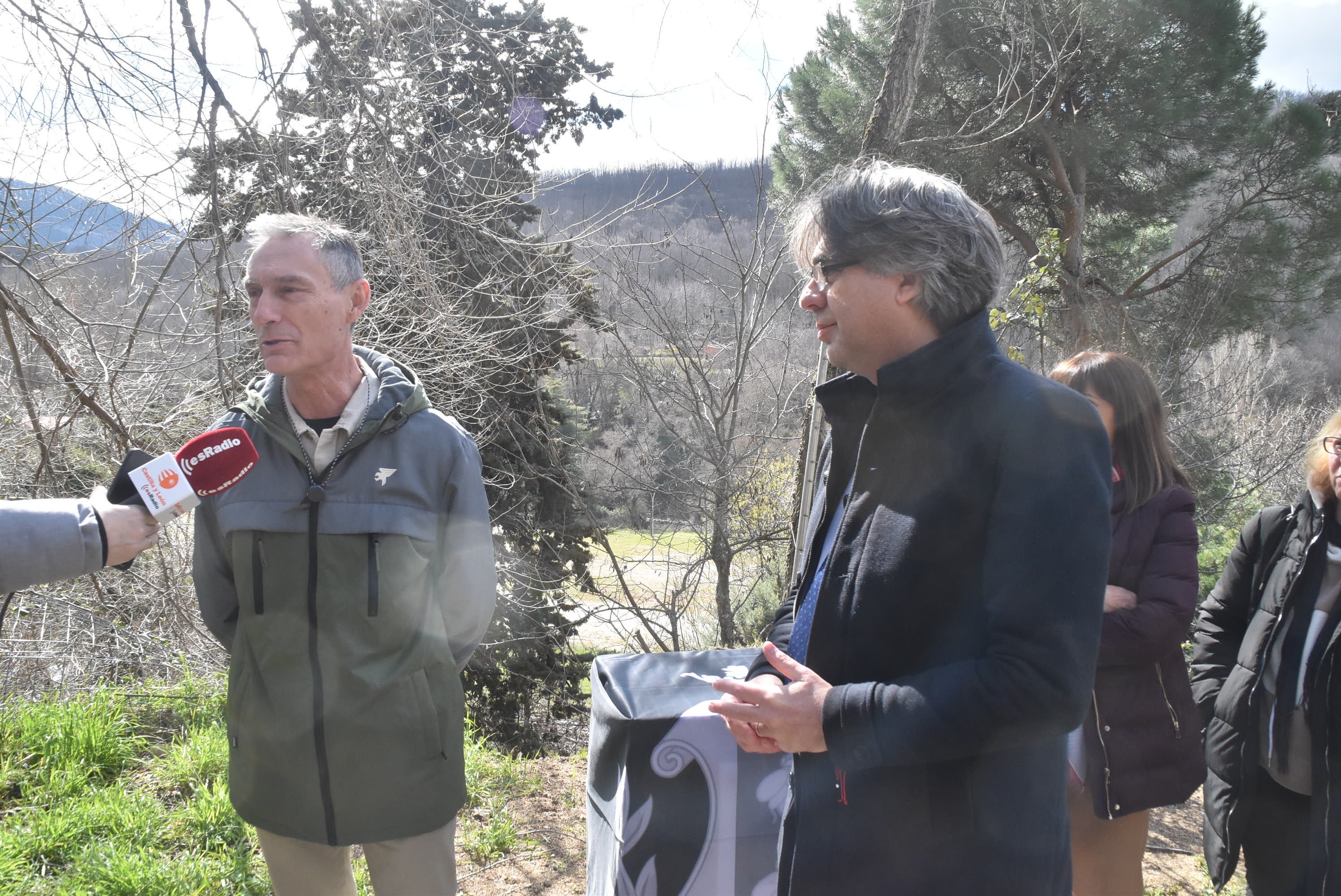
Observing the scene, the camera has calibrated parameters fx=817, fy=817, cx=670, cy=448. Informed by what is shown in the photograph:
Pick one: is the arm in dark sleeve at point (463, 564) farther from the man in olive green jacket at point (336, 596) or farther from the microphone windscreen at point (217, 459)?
the microphone windscreen at point (217, 459)

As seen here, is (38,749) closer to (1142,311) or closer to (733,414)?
(733,414)

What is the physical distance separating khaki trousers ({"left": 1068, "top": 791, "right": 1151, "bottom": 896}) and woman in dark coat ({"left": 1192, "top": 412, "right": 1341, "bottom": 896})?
239 millimetres

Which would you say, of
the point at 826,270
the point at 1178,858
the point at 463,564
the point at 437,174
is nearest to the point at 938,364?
the point at 826,270

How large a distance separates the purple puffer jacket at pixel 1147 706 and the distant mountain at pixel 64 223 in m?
4.49

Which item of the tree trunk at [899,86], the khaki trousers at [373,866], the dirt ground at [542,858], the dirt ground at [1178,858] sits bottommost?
the dirt ground at [1178,858]

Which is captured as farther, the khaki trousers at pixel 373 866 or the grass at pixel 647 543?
the grass at pixel 647 543

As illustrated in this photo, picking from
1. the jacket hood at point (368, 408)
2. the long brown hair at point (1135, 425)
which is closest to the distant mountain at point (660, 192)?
the long brown hair at point (1135, 425)

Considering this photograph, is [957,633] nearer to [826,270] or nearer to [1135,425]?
[826,270]

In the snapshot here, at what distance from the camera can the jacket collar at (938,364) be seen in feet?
4.41

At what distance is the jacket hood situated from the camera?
198 centimetres

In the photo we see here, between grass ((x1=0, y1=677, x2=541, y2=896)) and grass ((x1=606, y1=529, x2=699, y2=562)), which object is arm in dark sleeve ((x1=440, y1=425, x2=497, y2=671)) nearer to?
grass ((x1=0, y1=677, x2=541, y2=896))

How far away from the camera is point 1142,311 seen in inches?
385

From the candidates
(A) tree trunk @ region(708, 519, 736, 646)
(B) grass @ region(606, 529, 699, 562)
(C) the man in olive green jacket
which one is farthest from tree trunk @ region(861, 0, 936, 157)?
(B) grass @ region(606, 529, 699, 562)

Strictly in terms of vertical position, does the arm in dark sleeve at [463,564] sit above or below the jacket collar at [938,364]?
below
